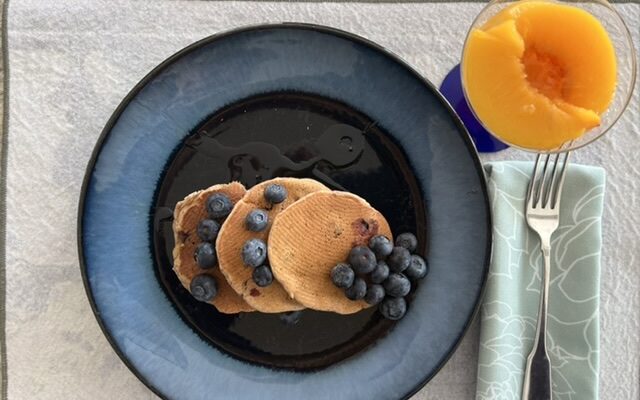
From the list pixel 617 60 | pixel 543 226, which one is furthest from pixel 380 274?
pixel 617 60

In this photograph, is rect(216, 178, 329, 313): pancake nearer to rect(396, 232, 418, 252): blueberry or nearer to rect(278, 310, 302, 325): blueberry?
rect(278, 310, 302, 325): blueberry

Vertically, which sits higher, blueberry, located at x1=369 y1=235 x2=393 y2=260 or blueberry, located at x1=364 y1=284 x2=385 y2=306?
blueberry, located at x1=369 y1=235 x2=393 y2=260

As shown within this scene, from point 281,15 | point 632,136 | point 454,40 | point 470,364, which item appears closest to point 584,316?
point 470,364

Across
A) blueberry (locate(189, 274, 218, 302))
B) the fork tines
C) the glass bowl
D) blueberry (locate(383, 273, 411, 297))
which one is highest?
the glass bowl

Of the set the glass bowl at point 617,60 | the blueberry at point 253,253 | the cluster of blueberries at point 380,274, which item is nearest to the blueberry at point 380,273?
the cluster of blueberries at point 380,274

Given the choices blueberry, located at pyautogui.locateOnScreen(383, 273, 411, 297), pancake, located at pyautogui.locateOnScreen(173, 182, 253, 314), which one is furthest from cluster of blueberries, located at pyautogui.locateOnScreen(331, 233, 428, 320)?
pancake, located at pyautogui.locateOnScreen(173, 182, 253, 314)

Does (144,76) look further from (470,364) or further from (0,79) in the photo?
(470,364)
